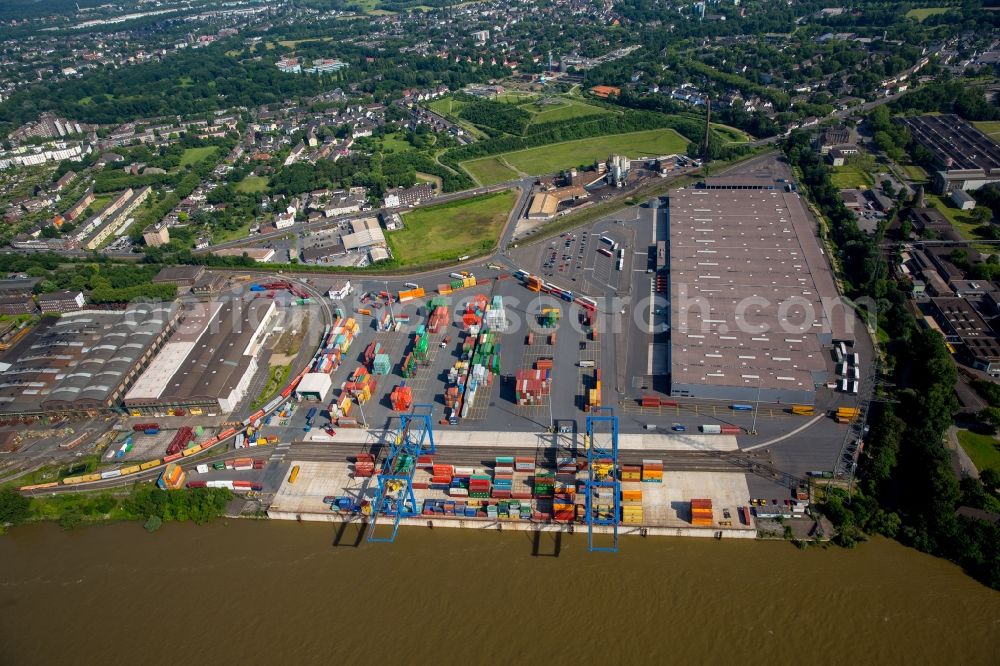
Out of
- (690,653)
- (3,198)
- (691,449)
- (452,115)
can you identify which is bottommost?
(690,653)

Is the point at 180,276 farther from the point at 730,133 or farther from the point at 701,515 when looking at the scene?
the point at 730,133

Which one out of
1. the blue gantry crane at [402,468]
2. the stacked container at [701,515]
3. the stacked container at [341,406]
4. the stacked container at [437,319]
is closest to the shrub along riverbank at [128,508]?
the stacked container at [341,406]

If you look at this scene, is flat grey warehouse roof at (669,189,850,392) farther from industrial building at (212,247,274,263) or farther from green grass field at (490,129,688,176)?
industrial building at (212,247,274,263)

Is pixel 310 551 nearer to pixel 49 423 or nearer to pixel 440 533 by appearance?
pixel 440 533

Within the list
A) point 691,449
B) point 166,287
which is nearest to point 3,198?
point 166,287

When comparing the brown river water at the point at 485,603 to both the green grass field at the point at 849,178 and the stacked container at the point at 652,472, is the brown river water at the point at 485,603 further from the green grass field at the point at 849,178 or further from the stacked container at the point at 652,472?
the green grass field at the point at 849,178

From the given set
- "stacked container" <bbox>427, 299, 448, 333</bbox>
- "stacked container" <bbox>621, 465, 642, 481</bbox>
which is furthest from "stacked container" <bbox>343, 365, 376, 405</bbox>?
"stacked container" <bbox>621, 465, 642, 481</bbox>
